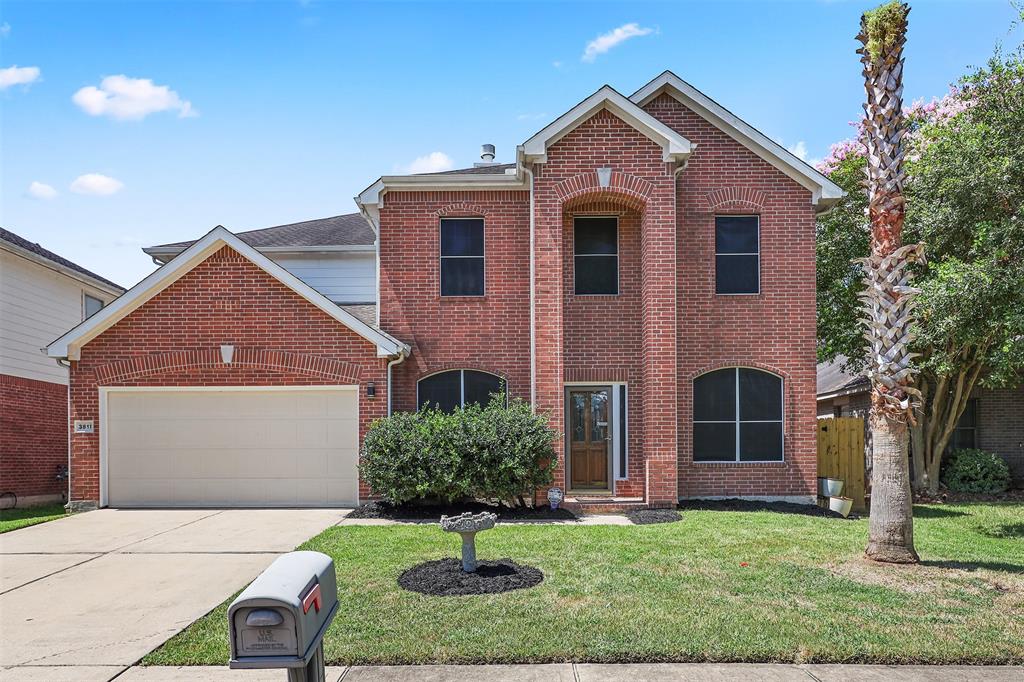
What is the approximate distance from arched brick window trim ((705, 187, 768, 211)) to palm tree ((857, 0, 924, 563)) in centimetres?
492

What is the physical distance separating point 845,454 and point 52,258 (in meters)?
18.5

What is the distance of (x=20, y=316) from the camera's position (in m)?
15.9

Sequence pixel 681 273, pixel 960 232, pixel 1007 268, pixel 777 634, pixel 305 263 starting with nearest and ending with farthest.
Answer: pixel 777 634
pixel 1007 268
pixel 681 273
pixel 960 232
pixel 305 263

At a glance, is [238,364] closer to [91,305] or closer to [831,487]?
[91,305]

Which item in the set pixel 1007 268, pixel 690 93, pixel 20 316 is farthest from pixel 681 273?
pixel 20 316

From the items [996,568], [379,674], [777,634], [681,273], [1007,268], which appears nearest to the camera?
[379,674]

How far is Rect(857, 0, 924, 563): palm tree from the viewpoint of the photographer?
8.52 m

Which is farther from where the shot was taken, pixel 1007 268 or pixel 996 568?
pixel 1007 268

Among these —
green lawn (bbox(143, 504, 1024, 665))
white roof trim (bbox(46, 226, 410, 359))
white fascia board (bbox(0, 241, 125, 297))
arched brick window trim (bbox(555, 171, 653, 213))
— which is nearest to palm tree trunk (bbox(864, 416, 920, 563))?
green lawn (bbox(143, 504, 1024, 665))

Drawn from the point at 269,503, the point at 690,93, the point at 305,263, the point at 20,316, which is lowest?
the point at 269,503

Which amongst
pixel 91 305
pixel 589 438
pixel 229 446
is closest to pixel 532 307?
pixel 589 438

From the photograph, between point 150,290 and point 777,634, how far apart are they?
12234mm

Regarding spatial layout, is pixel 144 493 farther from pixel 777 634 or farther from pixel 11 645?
pixel 777 634

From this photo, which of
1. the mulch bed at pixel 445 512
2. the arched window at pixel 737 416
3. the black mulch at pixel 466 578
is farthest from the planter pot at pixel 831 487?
the black mulch at pixel 466 578
